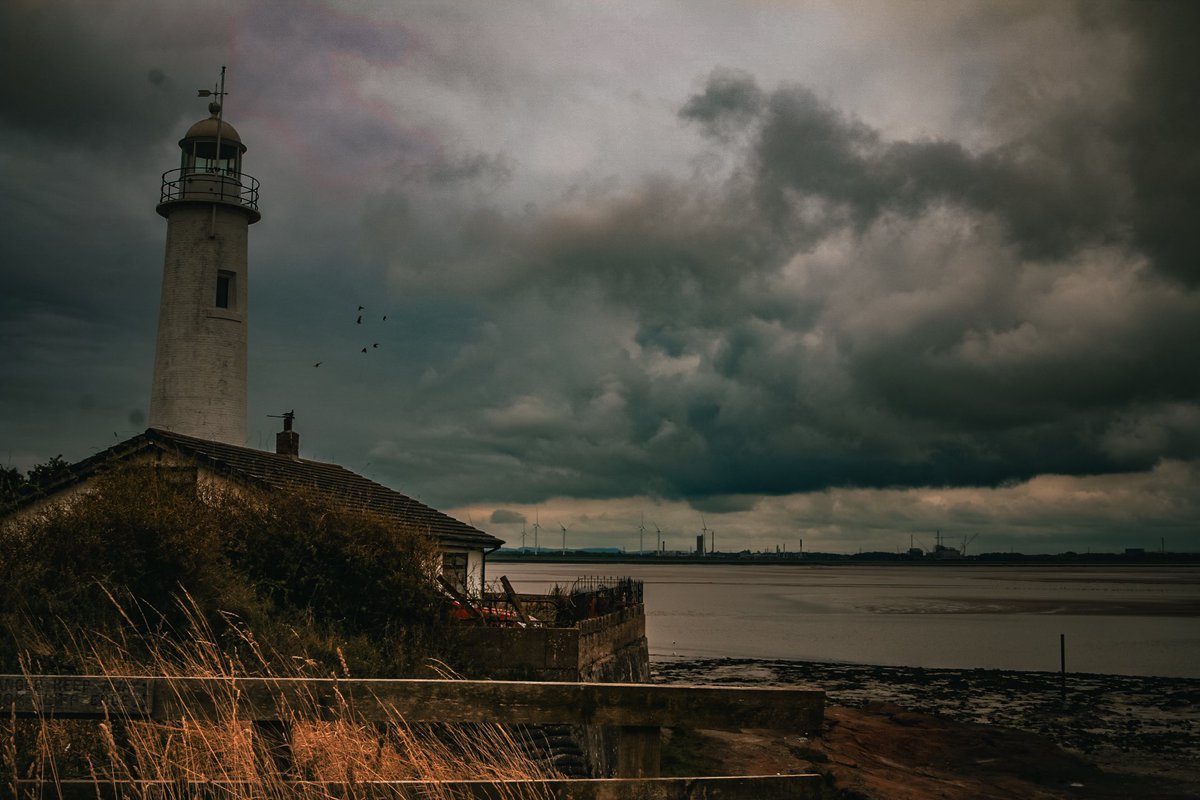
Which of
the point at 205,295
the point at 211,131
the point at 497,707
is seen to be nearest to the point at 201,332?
the point at 205,295

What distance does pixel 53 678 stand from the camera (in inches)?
201

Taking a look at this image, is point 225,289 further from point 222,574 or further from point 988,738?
point 988,738

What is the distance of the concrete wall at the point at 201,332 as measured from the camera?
106ft

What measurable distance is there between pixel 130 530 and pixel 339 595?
165 inches

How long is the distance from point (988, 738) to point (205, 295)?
99.3 ft

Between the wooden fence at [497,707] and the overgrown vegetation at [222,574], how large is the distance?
23.4 ft

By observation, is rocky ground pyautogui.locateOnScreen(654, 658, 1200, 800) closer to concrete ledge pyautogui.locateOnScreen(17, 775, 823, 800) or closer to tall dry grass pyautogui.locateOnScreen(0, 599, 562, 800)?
concrete ledge pyautogui.locateOnScreen(17, 775, 823, 800)

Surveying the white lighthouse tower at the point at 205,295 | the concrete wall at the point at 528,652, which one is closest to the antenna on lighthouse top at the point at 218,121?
the white lighthouse tower at the point at 205,295

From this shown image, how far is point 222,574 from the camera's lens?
1725cm

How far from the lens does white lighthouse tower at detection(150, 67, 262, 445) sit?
3247 centimetres

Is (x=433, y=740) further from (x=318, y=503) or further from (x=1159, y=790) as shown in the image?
(x=1159, y=790)

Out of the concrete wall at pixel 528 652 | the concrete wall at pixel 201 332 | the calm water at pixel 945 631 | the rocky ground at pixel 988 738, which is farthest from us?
the calm water at pixel 945 631

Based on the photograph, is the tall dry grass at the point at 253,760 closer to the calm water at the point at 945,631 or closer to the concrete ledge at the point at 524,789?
the concrete ledge at the point at 524,789

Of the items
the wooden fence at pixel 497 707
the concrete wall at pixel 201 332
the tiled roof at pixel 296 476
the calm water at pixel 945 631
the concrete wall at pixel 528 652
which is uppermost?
the concrete wall at pixel 201 332
